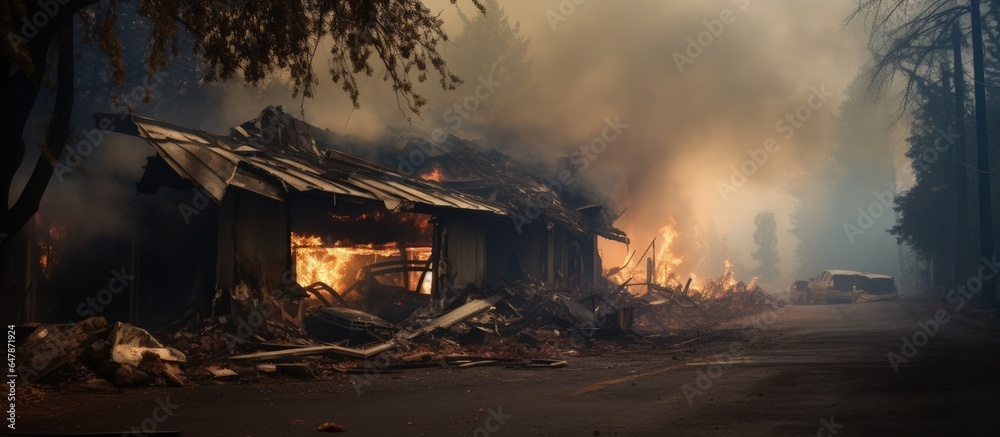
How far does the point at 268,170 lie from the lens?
1359 centimetres

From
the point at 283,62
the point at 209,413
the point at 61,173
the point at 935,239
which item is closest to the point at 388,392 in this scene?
the point at 209,413

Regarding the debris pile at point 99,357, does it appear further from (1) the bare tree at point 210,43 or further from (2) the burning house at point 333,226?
(2) the burning house at point 333,226

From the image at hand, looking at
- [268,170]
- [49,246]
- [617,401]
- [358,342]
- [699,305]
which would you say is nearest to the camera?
[617,401]

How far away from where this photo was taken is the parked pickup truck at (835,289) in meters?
37.6

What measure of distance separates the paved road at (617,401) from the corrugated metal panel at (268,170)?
4.71 m

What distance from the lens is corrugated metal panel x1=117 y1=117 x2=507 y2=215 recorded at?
12.4 meters

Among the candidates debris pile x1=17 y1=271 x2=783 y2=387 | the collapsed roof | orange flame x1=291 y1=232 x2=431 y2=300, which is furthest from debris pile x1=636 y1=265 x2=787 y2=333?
orange flame x1=291 y1=232 x2=431 y2=300

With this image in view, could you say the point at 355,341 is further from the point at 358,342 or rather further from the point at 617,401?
the point at 617,401

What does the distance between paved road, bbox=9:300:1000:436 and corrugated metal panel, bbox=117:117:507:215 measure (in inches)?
185

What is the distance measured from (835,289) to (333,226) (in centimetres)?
2945

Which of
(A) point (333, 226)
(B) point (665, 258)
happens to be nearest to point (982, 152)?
(B) point (665, 258)

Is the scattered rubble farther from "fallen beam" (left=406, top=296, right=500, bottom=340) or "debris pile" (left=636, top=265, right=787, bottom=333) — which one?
"debris pile" (left=636, top=265, right=787, bottom=333)

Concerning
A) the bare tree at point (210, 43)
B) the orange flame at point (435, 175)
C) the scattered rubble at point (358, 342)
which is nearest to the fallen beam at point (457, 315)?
the scattered rubble at point (358, 342)

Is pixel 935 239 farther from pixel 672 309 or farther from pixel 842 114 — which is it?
pixel 842 114
